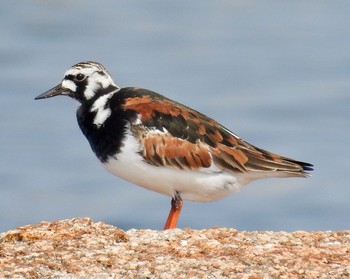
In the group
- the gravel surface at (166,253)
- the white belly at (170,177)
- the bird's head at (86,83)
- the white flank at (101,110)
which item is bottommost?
the gravel surface at (166,253)

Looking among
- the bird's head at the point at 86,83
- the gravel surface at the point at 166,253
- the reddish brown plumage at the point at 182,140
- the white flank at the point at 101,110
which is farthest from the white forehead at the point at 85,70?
the gravel surface at the point at 166,253

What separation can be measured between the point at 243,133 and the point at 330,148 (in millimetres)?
921

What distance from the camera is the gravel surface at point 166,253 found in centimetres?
486

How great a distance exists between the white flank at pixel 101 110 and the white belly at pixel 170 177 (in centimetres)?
21

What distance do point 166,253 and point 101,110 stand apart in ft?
6.47

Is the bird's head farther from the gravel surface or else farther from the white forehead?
the gravel surface

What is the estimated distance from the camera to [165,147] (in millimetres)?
6867

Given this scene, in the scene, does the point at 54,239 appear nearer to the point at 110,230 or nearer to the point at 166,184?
the point at 110,230

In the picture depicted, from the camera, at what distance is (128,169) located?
6.75 meters

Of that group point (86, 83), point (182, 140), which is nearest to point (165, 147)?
point (182, 140)

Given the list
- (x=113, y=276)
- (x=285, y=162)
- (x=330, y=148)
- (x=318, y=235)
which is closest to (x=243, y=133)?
(x=330, y=148)

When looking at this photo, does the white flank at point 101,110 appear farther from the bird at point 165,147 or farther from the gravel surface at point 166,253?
the gravel surface at point 166,253

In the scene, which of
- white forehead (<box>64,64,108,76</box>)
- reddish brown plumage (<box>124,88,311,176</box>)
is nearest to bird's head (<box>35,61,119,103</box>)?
white forehead (<box>64,64,108,76</box>)

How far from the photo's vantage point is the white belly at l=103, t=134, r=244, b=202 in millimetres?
6758
